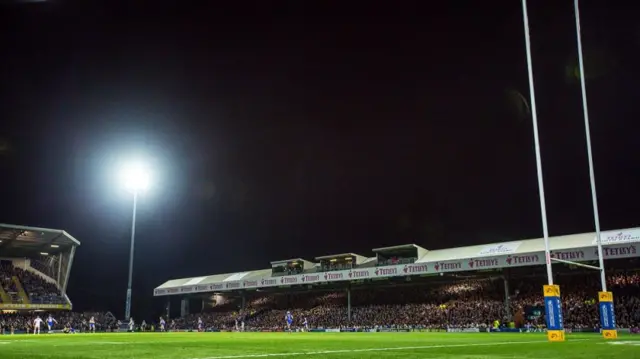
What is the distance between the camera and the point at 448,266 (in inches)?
1741

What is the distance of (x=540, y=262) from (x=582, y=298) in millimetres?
5035

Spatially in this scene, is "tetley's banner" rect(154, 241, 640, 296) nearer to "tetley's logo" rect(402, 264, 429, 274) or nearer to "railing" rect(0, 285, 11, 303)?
"tetley's logo" rect(402, 264, 429, 274)

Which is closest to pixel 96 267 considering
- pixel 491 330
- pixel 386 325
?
pixel 386 325

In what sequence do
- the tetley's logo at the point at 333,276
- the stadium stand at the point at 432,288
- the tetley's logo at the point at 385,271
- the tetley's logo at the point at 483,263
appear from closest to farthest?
the stadium stand at the point at 432,288
the tetley's logo at the point at 483,263
the tetley's logo at the point at 385,271
the tetley's logo at the point at 333,276

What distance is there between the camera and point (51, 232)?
5381 cm

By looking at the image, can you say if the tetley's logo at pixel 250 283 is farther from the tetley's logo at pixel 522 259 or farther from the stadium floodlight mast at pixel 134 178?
the tetley's logo at pixel 522 259

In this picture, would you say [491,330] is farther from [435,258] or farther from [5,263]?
[5,263]

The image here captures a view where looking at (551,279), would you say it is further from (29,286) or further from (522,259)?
(29,286)

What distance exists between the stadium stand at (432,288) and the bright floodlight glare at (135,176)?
17608 millimetres

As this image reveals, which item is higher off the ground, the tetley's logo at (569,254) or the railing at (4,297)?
the tetley's logo at (569,254)

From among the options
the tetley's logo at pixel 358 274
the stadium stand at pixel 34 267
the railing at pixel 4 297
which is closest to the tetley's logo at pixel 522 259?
the tetley's logo at pixel 358 274

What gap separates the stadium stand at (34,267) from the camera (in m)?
53.1

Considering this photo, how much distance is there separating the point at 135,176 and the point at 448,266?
28.0 meters

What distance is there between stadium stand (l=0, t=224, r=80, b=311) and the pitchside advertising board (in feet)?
41.9
